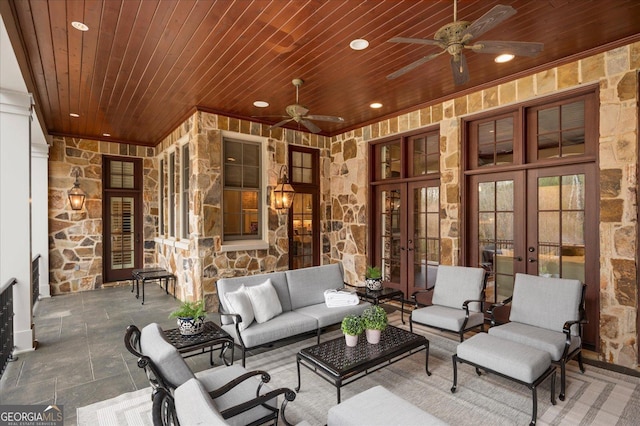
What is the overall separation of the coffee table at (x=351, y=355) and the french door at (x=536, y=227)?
2122mm

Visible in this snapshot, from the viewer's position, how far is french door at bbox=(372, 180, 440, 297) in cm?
555

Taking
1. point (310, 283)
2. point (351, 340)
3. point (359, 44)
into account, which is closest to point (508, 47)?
point (359, 44)

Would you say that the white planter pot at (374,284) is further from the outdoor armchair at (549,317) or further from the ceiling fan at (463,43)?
the ceiling fan at (463,43)

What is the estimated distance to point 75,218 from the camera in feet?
22.7

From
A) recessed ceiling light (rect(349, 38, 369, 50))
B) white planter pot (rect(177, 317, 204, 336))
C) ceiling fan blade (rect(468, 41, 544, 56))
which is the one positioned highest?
recessed ceiling light (rect(349, 38, 369, 50))

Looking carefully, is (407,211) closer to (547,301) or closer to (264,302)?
(547,301)

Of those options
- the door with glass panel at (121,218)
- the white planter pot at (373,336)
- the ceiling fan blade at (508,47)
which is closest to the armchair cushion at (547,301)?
the white planter pot at (373,336)

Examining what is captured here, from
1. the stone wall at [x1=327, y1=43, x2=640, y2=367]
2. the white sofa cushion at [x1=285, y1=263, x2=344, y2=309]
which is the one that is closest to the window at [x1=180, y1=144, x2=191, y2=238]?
the white sofa cushion at [x1=285, y1=263, x2=344, y2=309]

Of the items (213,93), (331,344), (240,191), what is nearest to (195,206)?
(240,191)

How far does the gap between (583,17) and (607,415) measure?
337 centimetres

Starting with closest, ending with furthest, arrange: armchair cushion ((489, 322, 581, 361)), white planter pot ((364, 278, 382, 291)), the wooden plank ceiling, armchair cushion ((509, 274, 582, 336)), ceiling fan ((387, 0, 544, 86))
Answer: ceiling fan ((387, 0, 544, 86)), the wooden plank ceiling, armchair cushion ((489, 322, 581, 361)), armchair cushion ((509, 274, 582, 336)), white planter pot ((364, 278, 382, 291))

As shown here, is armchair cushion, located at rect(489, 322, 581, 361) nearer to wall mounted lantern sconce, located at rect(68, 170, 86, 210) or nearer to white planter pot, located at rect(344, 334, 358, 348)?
white planter pot, located at rect(344, 334, 358, 348)

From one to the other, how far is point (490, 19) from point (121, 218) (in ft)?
26.2

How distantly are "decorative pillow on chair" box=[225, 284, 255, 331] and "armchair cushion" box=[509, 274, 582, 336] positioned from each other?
284cm
